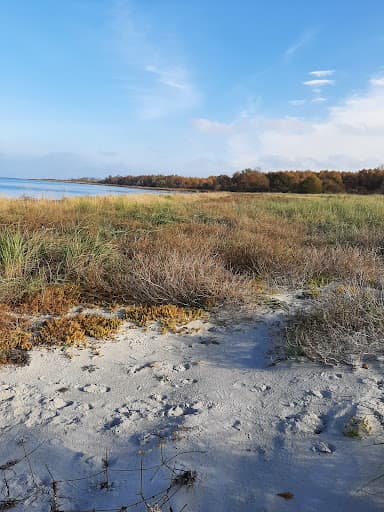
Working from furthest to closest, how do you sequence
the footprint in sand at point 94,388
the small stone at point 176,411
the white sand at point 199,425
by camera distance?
the footprint in sand at point 94,388 < the small stone at point 176,411 < the white sand at point 199,425

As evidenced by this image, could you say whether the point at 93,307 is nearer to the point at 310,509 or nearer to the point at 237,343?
the point at 237,343

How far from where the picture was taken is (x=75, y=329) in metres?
4.54

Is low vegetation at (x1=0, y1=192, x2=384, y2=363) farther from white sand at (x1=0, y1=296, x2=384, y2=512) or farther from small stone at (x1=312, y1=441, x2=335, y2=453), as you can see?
small stone at (x1=312, y1=441, x2=335, y2=453)

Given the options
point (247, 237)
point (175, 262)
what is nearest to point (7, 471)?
point (175, 262)

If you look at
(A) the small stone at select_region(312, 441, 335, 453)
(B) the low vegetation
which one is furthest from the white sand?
(B) the low vegetation

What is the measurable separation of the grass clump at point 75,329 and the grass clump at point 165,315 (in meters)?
0.27

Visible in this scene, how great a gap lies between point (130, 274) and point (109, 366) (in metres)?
2.14

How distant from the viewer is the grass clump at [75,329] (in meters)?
4.37

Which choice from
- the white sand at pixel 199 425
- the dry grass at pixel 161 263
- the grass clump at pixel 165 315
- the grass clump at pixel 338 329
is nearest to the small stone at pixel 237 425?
the white sand at pixel 199 425

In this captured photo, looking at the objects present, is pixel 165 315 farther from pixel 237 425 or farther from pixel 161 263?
pixel 237 425

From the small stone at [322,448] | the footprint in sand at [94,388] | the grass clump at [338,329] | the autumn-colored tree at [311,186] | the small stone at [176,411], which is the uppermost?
the autumn-colored tree at [311,186]

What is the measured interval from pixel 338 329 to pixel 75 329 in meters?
2.87

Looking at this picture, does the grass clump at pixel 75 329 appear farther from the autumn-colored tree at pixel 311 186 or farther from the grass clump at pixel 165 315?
the autumn-colored tree at pixel 311 186

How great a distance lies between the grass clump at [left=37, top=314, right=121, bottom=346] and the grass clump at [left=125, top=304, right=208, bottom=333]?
0.27 m
